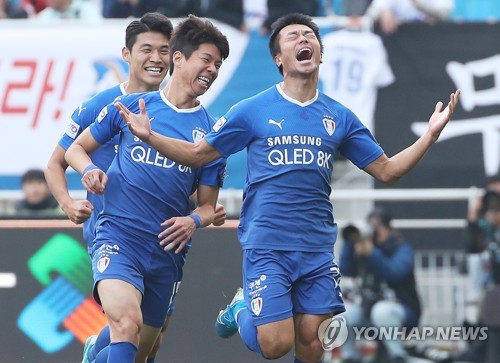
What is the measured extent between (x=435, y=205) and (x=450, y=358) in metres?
1.94

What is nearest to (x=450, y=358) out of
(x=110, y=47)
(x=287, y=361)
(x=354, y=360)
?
(x=354, y=360)

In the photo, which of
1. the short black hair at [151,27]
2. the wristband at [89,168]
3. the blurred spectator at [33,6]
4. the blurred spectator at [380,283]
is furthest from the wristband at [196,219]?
the blurred spectator at [33,6]

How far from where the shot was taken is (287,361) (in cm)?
1085

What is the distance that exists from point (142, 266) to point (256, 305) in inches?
31.8

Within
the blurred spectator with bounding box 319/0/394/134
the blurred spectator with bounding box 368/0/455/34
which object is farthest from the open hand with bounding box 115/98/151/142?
the blurred spectator with bounding box 368/0/455/34

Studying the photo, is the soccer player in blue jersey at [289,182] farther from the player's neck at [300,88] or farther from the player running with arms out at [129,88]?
the player running with arms out at [129,88]

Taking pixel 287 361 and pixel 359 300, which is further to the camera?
pixel 359 300

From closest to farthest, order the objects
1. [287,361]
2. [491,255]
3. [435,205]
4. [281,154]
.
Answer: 1. [281,154]
2. [287,361]
3. [491,255]
4. [435,205]

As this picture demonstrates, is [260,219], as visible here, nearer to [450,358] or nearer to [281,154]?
[281,154]

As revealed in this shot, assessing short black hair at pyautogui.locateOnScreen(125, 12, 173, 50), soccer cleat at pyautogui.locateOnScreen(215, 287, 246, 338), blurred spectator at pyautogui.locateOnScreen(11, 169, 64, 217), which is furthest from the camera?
blurred spectator at pyautogui.locateOnScreen(11, 169, 64, 217)

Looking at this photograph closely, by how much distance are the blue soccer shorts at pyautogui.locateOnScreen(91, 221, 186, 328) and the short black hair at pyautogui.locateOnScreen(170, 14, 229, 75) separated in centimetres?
127

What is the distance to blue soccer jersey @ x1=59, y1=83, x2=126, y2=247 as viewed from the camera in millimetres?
9289

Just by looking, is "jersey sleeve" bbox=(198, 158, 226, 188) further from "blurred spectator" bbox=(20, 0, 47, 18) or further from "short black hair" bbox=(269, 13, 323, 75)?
"blurred spectator" bbox=(20, 0, 47, 18)

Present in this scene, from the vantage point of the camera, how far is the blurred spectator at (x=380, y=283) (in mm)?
11984
